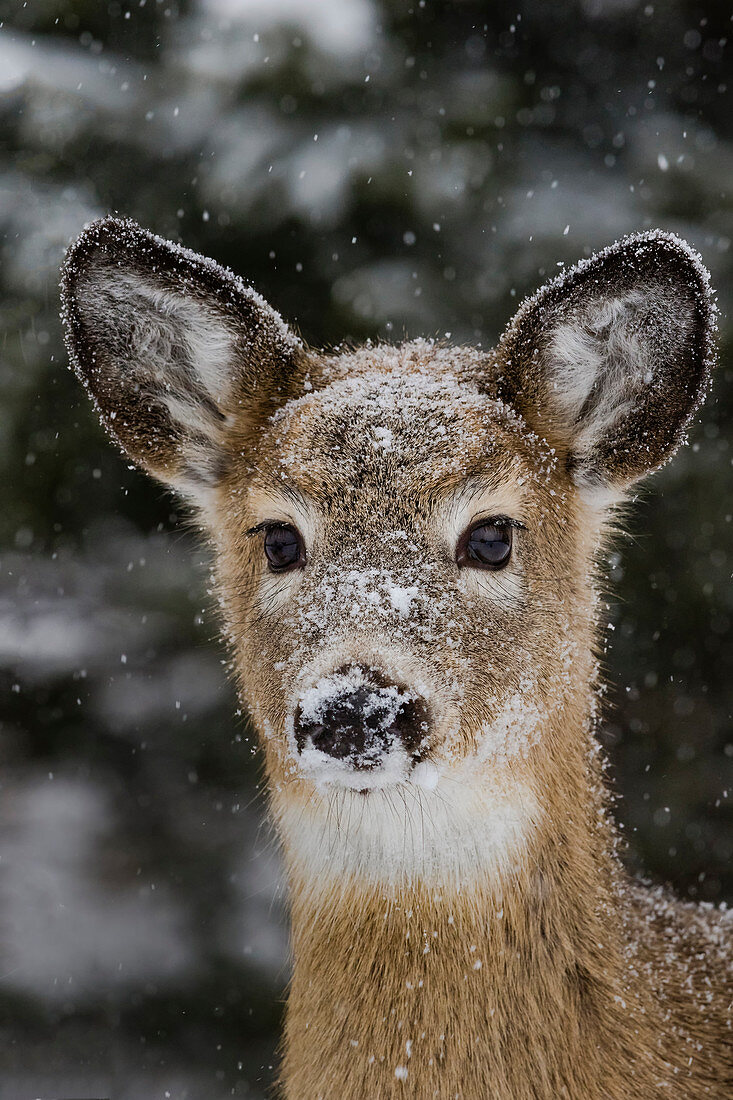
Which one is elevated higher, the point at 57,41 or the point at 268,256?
the point at 57,41

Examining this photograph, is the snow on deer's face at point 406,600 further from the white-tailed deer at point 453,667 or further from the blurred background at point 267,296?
the blurred background at point 267,296

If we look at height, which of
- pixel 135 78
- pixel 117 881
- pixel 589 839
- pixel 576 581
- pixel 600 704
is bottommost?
pixel 117 881

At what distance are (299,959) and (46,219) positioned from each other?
387 cm

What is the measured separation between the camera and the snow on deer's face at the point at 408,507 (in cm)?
252

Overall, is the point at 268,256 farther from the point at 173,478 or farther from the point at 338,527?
the point at 338,527

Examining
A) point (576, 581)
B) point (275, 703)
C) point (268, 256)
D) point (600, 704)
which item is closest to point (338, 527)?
point (275, 703)

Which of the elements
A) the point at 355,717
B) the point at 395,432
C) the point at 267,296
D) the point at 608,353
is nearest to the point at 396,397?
the point at 395,432

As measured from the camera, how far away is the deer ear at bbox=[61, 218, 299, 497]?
10.1ft

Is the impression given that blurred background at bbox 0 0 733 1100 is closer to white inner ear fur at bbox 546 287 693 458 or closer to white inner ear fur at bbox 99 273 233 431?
white inner ear fur at bbox 99 273 233 431

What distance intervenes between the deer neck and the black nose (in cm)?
61

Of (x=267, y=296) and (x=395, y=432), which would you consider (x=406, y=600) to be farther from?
(x=267, y=296)

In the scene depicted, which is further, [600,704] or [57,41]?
[57,41]

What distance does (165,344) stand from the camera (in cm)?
333

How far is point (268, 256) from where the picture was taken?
17.9 ft
